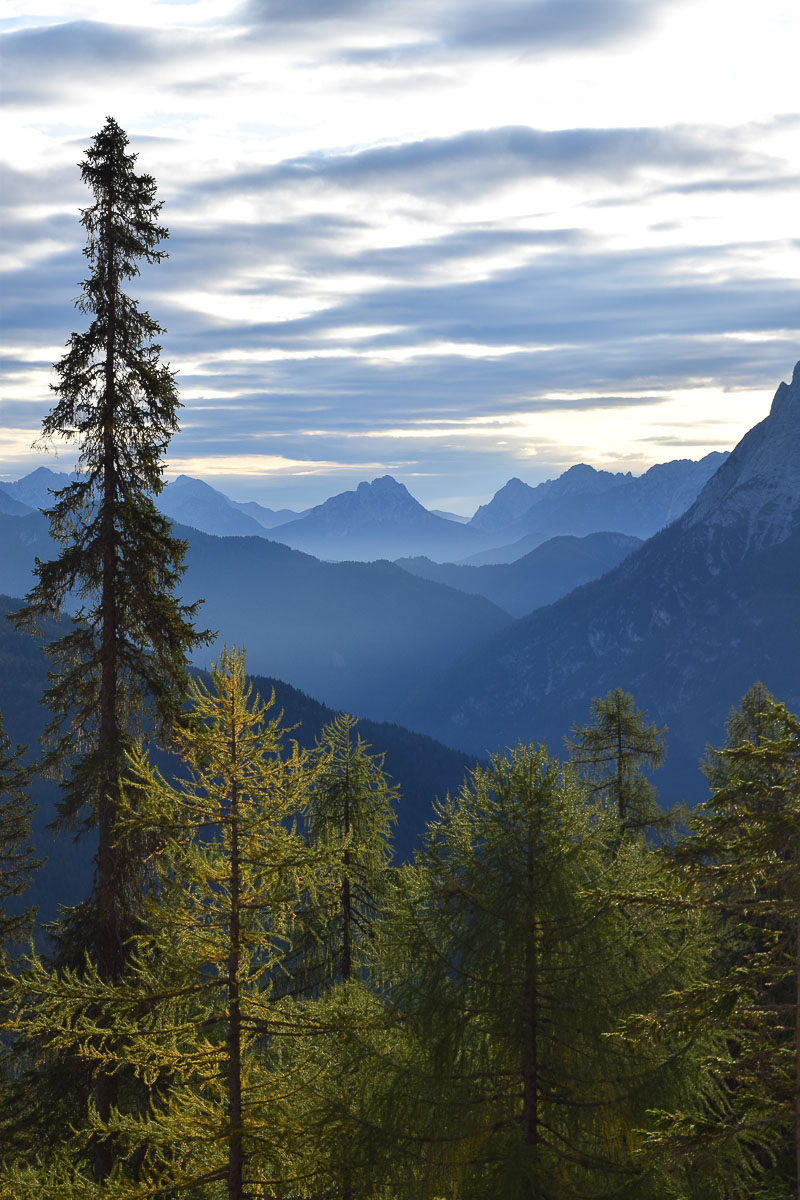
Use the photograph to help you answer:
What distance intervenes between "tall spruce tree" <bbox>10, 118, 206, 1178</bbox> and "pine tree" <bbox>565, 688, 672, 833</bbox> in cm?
1737

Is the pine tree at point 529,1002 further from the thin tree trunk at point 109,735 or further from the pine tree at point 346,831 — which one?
the pine tree at point 346,831

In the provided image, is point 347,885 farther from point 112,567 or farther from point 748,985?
point 748,985

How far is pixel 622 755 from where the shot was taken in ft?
103

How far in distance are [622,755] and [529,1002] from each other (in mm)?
20799

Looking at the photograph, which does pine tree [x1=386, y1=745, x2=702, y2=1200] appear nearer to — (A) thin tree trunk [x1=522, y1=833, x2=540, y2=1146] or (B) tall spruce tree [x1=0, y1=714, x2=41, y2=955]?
(A) thin tree trunk [x1=522, y1=833, x2=540, y2=1146]

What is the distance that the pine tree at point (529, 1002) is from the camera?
436 inches

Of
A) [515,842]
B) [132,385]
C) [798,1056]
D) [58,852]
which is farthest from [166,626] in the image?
[58,852]

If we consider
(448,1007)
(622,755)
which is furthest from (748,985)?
(622,755)

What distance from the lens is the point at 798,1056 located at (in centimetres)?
886

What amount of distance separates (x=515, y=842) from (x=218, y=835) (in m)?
3.85

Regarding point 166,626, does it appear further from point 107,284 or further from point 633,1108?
point 633,1108

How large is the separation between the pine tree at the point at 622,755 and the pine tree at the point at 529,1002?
62.8 feet

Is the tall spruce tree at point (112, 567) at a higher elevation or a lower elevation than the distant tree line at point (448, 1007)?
higher

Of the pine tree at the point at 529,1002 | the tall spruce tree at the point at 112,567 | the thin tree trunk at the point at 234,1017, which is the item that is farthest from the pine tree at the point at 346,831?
the thin tree trunk at the point at 234,1017
